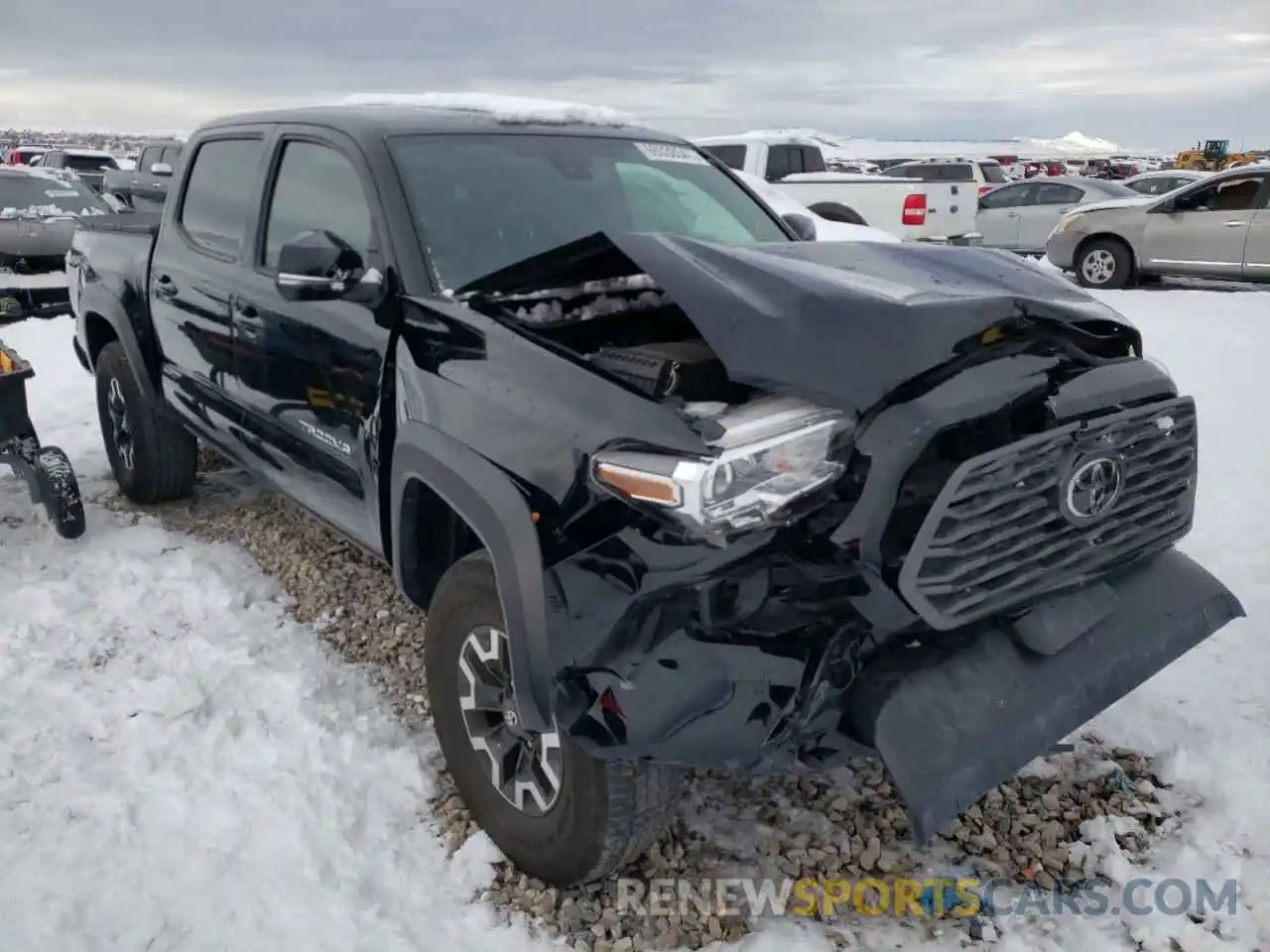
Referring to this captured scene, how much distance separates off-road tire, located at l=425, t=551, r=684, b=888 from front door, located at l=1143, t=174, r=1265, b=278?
1200cm

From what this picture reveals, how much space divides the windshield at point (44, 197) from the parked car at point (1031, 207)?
13.1 metres

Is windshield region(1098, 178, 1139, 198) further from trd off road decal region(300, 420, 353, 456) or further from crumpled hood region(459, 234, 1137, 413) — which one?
trd off road decal region(300, 420, 353, 456)

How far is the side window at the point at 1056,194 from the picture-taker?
17.2 meters

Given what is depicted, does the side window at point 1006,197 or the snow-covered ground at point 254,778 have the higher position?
the side window at point 1006,197

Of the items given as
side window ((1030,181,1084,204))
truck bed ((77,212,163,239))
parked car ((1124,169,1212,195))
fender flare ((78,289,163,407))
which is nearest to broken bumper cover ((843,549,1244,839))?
fender flare ((78,289,163,407))

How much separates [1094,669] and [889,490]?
0.76 metres

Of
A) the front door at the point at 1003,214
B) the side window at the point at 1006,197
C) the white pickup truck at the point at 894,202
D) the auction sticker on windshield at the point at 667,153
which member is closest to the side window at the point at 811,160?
the white pickup truck at the point at 894,202

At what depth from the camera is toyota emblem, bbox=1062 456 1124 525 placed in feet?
7.37

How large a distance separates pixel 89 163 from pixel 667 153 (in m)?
22.6

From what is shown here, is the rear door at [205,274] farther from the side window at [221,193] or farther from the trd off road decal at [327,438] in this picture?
the trd off road decal at [327,438]

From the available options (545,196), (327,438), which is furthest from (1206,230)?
(327,438)

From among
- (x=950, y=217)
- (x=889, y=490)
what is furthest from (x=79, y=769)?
(x=950, y=217)

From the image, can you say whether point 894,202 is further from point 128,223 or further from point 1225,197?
point 128,223

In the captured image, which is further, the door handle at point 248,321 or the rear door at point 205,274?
the rear door at point 205,274
